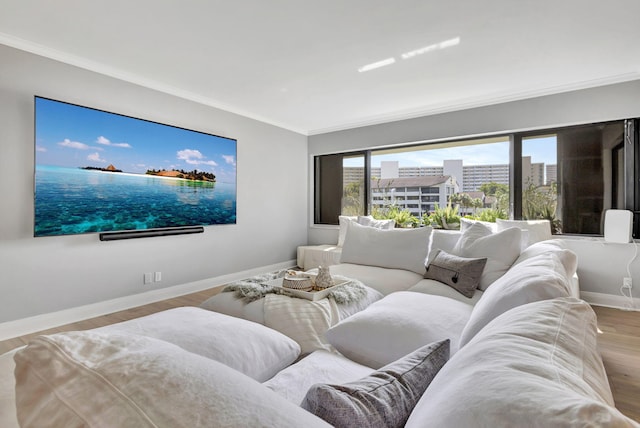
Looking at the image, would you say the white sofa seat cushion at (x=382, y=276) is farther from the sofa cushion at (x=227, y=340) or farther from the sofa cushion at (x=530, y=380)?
the sofa cushion at (x=530, y=380)

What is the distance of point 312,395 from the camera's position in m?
0.65

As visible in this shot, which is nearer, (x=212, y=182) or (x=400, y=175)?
(x=212, y=182)

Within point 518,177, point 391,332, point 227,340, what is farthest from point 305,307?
point 518,177

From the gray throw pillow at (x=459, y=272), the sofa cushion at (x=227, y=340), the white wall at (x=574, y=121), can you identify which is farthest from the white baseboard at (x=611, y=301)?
the sofa cushion at (x=227, y=340)

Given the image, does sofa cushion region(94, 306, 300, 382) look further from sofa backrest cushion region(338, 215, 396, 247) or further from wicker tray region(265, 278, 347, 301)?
sofa backrest cushion region(338, 215, 396, 247)

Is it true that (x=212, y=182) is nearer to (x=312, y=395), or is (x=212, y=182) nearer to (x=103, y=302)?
(x=103, y=302)

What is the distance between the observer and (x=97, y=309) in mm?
3395

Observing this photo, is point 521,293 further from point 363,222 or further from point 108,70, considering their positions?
point 108,70

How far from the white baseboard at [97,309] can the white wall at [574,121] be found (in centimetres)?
360

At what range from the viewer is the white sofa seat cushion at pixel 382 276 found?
279 centimetres

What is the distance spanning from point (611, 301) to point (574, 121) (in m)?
2.08

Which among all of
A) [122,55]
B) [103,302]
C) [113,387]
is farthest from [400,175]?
[113,387]

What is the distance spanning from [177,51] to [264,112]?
1.96 metres

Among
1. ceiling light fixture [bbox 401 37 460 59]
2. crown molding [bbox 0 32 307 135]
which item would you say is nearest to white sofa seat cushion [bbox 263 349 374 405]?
ceiling light fixture [bbox 401 37 460 59]
